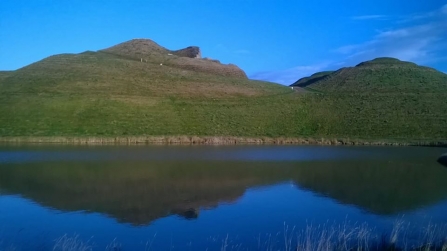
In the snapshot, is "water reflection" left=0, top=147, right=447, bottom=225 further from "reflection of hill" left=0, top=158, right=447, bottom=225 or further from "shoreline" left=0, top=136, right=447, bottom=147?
"shoreline" left=0, top=136, right=447, bottom=147

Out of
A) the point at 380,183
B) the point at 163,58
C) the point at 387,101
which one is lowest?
the point at 380,183

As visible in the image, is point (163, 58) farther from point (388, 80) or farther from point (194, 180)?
point (194, 180)

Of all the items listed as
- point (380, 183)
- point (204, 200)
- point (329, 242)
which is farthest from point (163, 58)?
point (329, 242)

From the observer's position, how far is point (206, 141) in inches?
1922

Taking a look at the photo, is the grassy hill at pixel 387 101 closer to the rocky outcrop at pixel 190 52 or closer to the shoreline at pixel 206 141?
the shoreline at pixel 206 141

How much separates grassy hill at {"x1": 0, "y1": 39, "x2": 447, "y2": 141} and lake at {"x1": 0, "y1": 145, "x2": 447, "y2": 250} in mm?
20621

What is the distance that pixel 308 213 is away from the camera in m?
16.4

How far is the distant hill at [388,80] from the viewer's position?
257ft

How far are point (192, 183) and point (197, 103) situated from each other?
44.6 metres

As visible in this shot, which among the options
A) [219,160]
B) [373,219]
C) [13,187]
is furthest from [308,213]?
[219,160]

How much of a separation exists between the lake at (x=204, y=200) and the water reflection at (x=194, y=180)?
6cm

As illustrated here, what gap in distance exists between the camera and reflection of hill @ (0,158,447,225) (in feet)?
57.2

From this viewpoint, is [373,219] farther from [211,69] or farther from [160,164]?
[211,69]

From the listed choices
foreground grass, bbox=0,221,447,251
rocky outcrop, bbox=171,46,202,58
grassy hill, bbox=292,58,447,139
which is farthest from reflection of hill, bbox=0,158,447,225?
rocky outcrop, bbox=171,46,202,58
